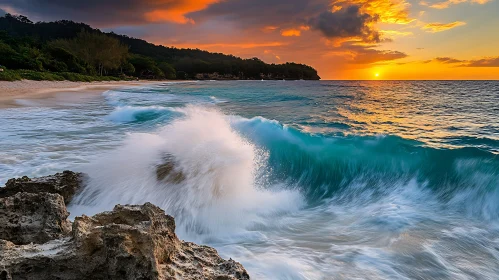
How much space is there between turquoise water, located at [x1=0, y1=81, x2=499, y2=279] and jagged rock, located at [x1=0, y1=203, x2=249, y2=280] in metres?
1.18

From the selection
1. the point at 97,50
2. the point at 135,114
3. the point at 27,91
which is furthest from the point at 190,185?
the point at 97,50

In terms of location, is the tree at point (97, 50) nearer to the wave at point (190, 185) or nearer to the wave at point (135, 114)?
the wave at point (135, 114)

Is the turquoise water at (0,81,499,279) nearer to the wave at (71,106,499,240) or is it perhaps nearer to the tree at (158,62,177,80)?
the wave at (71,106,499,240)

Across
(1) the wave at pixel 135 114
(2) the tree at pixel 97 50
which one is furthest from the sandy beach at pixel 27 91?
(2) the tree at pixel 97 50

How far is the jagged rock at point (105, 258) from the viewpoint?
6.54ft

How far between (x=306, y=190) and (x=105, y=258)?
465 cm

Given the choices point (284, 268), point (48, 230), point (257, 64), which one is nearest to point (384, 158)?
point (284, 268)

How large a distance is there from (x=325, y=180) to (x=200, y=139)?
2910 mm

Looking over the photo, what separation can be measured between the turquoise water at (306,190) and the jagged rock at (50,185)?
168 millimetres

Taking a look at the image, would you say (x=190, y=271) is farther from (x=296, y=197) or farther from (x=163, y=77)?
(x=163, y=77)

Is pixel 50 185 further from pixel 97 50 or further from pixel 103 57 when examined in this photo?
pixel 97 50

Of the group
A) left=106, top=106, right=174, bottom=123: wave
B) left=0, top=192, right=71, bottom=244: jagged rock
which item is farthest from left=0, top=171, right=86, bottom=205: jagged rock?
left=106, top=106, right=174, bottom=123: wave

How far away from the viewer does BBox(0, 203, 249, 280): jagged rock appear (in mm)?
1993

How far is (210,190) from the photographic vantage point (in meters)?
5.04
